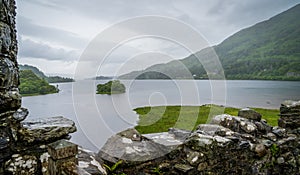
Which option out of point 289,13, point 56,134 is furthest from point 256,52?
point 56,134

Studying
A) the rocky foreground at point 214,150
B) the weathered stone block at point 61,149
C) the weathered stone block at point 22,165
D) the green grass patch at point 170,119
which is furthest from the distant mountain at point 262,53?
the green grass patch at point 170,119

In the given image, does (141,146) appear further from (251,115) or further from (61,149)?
(251,115)

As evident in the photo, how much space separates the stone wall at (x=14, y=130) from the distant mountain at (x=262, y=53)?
2.20 m

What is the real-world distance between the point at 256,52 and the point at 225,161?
108 m

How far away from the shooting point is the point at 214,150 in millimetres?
3201

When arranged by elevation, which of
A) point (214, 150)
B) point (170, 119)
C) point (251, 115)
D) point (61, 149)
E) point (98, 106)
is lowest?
point (170, 119)

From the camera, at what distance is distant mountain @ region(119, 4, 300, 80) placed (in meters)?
49.9

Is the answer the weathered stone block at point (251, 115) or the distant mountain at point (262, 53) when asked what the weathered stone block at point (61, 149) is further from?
the weathered stone block at point (251, 115)

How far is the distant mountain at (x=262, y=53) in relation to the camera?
164 feet

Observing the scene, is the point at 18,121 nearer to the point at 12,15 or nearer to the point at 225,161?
the point at 12,15

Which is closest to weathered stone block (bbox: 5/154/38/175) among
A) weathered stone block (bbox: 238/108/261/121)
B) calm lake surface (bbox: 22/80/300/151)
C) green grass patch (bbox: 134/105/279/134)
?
calm lake surface (bbox: 22/80/300/151)

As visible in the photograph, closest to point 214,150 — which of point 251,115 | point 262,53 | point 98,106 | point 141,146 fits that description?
point 141,146

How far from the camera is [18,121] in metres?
1.84

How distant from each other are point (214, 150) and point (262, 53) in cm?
10562
